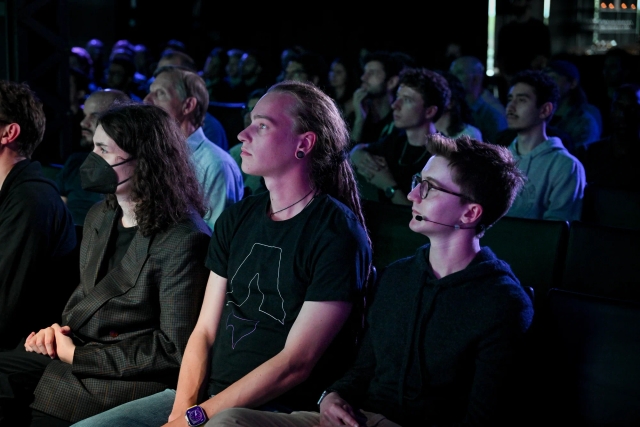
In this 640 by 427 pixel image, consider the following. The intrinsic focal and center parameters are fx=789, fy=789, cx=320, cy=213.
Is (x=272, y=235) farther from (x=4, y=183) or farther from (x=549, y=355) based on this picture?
(x=4, y=183)

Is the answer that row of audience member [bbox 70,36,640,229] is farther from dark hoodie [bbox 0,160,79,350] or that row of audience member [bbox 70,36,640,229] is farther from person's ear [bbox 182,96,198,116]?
dark hoodie [bbox 0,160,79,350]

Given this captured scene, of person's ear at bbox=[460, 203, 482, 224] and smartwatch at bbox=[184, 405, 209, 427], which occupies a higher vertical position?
person's ear at bbox=[460, 203, 482, 224]

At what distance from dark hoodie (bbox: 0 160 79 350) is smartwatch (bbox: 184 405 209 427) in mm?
1030

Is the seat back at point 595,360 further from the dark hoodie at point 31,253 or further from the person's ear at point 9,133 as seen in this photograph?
the person's ear at point 9,133

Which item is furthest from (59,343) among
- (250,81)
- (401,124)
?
(250,81)

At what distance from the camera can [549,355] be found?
7.60 ft

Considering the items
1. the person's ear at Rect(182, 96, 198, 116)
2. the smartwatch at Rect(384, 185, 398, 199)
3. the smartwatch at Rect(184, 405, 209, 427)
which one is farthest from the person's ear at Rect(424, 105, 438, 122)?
the smartwatch at Rect(184, 405, 209, 427)

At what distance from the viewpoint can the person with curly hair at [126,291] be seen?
Result: 259 cm

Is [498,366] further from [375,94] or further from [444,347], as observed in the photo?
[375,94]

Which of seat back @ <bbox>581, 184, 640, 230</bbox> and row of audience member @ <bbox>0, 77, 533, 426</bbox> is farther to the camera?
seat back @ <bbox>581, 184, 640, 230</bbox>

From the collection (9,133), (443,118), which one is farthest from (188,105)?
(443,118)

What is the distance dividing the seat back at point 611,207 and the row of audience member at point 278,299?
176 centimetres

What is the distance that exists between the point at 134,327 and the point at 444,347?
3.58 ft

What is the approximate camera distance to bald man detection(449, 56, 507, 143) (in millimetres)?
6648
